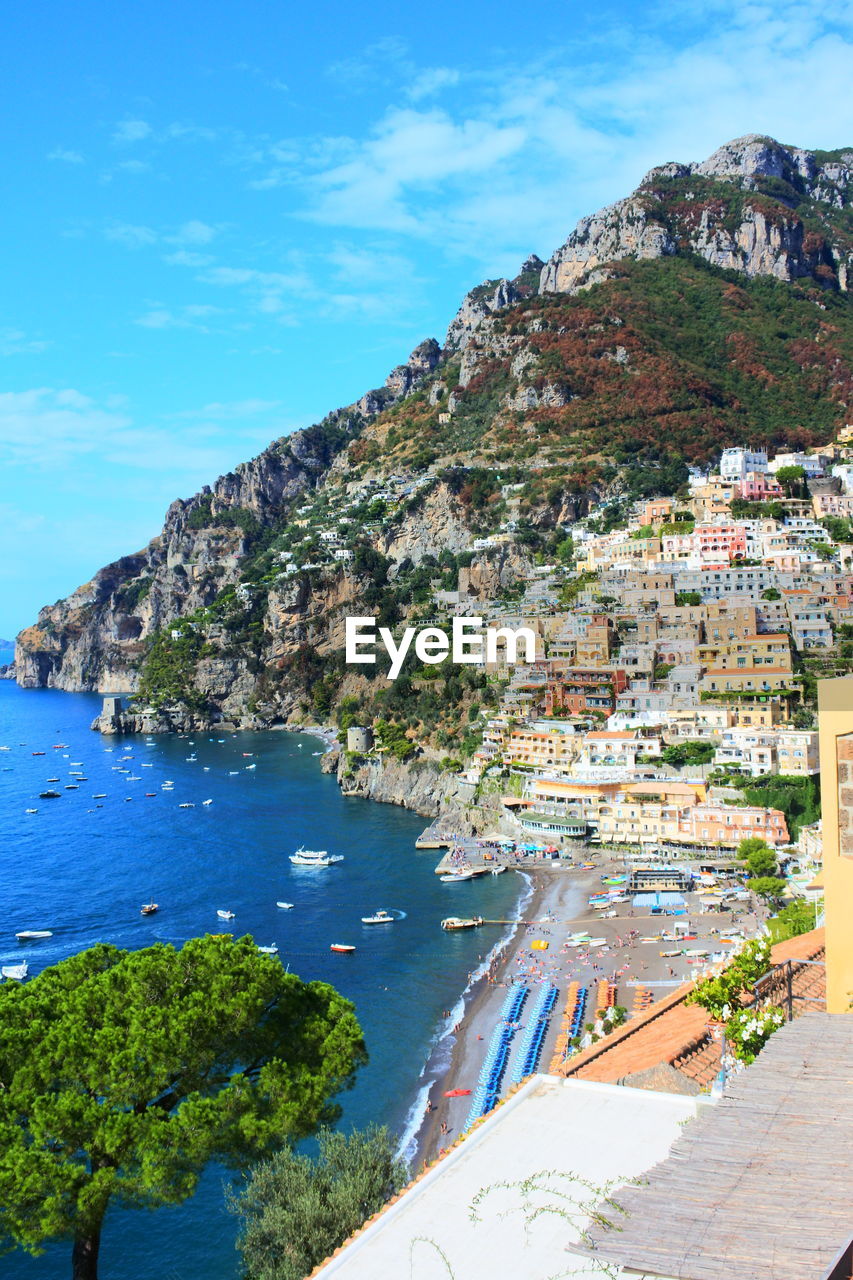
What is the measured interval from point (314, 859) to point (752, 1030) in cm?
3825

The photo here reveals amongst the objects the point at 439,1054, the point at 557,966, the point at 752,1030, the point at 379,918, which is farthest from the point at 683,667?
the point at 752,1030

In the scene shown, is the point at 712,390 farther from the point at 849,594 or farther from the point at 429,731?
the point at 429,731

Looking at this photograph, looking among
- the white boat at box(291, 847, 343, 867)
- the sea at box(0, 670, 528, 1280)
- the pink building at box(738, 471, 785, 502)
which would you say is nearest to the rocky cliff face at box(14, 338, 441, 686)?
the sea at box(0, 670, 528, 1280)

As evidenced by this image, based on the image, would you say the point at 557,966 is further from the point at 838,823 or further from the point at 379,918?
the point at 838,823

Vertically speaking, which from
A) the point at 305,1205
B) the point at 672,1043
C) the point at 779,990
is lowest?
the point at 305,1205

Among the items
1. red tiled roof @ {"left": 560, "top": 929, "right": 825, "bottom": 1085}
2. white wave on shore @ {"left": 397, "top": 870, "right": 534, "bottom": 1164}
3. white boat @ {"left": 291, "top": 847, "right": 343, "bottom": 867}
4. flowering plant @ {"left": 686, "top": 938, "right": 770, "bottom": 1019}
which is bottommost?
white wave on shore @ {"left": 397, "top": 870, "right": 534, "bottom": 1164}

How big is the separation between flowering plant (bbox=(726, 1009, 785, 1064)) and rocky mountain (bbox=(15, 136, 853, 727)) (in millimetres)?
71653

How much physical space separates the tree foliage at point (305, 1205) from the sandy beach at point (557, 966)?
22.0ft

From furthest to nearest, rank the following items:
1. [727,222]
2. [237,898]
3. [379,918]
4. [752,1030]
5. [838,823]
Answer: [727,222], [237,898], [379,918], [752,1030], [838,823]

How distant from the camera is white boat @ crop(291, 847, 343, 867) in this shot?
45656 mm

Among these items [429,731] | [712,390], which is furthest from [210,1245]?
[712,390]

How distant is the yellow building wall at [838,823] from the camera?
26.6ft

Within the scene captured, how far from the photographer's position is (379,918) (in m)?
37.1

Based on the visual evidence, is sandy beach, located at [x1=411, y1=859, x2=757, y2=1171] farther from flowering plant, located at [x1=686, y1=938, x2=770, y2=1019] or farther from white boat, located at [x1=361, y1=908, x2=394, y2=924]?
flowering plant, located at [x1=686, y1=938, x2=770, y2=1019]
